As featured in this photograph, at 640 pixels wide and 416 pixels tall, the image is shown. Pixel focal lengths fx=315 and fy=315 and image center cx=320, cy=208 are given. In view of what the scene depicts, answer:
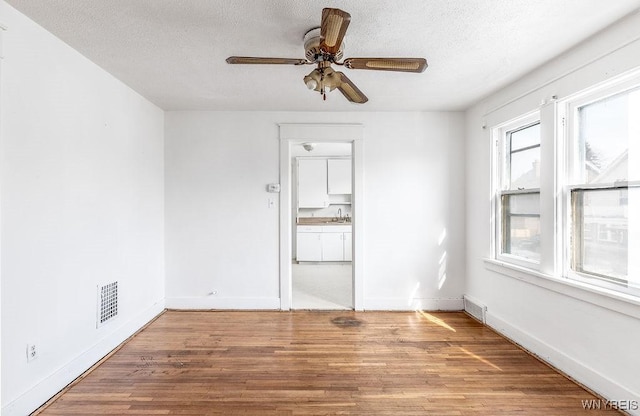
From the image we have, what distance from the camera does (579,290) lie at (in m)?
2.25

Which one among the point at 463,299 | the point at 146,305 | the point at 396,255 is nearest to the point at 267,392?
the point at 146,305

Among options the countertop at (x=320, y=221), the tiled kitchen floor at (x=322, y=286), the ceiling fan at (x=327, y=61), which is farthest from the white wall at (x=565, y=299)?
the countertop at (x=320, y=221)

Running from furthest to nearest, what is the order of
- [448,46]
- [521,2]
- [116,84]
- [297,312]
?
[297,312] → [116,84] → [448,46] → [521,2]

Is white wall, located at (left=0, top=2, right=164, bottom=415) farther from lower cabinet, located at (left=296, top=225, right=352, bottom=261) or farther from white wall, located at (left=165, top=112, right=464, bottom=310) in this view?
lower cabinet, located at (left=296, top=225, right=352, bottom=261)

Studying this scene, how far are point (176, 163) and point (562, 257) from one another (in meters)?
4.00

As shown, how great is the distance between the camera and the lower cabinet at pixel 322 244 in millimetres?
6660

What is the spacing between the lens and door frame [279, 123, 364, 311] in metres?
3.82

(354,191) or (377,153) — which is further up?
(377,153)

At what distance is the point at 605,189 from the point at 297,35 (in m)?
2.35

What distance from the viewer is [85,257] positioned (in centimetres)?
245

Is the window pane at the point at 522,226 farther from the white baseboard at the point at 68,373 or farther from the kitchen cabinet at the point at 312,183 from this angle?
the kitchen cabinet at the point at 312,183

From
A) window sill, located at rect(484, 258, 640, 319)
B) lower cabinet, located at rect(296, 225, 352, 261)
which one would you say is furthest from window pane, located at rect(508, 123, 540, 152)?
lower cabinet, located at rect(296, 225, 352, 261)

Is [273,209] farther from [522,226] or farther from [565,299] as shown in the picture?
[565,299]

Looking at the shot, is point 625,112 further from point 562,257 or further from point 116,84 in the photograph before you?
point 116,84
